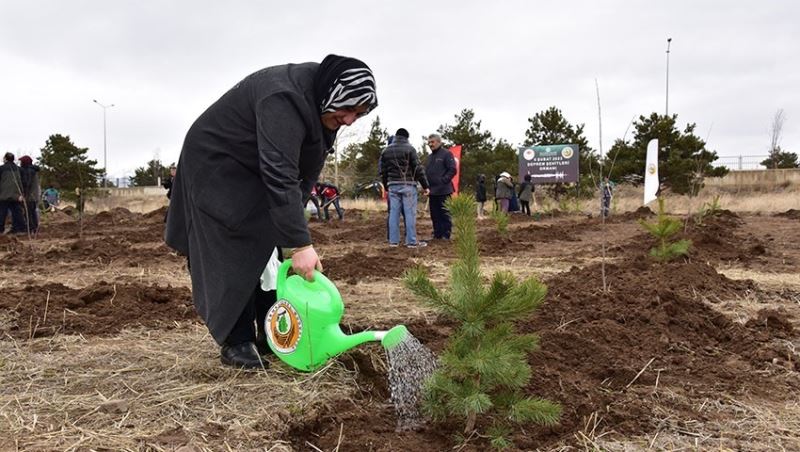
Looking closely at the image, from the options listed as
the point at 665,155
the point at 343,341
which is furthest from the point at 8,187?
the point at 665,155

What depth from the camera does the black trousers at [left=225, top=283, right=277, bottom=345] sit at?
111 inches

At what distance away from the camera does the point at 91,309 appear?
4180mm

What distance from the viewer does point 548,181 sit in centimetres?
2316

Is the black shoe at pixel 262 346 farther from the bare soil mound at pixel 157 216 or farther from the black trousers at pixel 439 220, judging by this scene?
the bare soil mound at pixel 157 216

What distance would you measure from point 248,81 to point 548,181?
842 inches

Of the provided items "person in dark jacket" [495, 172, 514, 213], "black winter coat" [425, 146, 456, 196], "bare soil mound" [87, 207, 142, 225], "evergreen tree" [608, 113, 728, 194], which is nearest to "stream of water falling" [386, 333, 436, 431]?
"black winter coat" [425, 146, 456, 196]

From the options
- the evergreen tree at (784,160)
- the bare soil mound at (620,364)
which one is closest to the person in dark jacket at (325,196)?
the bare soil mound at (620,364)

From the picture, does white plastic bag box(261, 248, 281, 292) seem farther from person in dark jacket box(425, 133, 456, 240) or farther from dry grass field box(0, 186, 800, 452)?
person in dark jacket box(425, 133, 456, 240)

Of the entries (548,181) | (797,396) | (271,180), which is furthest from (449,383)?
(548,181)

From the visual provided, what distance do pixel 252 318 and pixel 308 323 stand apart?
451 mm

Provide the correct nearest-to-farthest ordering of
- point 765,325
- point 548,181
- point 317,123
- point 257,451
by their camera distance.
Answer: point 257,451 → point 317,123 → point 765,325 → point 548,181

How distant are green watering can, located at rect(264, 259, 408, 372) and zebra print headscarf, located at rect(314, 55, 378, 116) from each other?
694 mm

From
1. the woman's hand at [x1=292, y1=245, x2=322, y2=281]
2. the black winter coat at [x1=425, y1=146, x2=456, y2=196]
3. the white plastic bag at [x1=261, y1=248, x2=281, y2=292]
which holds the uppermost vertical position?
the black winter coat at [x1=425, y1=146, x2=456, y2=196]

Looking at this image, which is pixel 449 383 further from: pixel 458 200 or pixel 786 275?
pixel 786 275
